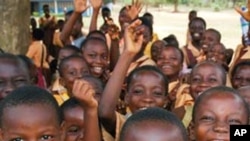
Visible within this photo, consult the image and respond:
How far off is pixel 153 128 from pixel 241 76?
6.36ft

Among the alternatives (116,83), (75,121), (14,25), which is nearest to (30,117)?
(75,121)

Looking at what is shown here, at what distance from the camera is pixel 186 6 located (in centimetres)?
3044

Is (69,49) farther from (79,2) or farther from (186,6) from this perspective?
(186,6)

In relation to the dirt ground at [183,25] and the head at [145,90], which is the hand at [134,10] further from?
the dirt ground at [183,25]

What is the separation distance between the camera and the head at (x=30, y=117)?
6.79 feet

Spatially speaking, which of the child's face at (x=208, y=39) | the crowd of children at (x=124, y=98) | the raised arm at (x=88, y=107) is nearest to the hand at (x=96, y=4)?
the crowd of children at (x=124, y=98)

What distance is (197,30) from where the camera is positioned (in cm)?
641

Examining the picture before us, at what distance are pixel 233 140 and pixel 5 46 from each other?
3517 millimetres

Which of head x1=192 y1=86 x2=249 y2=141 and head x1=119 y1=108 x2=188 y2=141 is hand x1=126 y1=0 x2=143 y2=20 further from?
head x1=119 y1=108 x2=188 y2=141

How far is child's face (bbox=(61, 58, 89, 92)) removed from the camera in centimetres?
370

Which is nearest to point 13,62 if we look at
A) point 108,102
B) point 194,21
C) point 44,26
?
point 108,102

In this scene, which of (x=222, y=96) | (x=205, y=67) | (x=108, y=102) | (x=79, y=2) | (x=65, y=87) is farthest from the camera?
(x=79, y=2)

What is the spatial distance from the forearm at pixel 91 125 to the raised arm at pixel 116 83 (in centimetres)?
20

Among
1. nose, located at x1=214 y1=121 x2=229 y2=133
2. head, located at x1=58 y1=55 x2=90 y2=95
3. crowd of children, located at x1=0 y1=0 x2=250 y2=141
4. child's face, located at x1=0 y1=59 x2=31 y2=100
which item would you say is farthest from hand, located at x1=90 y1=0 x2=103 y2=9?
nose, located at x1=214 y1=121 x2=229 y2=133
